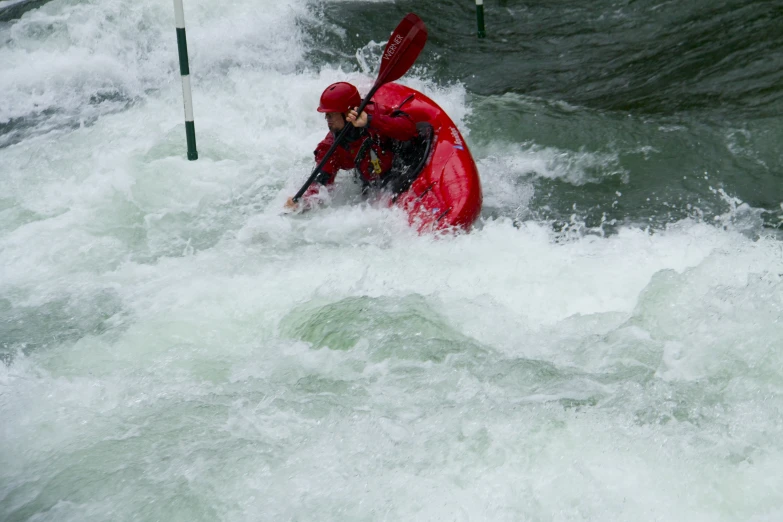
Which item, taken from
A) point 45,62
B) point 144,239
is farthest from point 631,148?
point 45,62

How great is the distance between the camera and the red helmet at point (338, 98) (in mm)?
4301

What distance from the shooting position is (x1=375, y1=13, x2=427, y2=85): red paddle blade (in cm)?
479

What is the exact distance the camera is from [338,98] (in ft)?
14.1

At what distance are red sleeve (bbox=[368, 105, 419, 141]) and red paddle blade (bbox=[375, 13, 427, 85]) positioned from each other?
0.40m

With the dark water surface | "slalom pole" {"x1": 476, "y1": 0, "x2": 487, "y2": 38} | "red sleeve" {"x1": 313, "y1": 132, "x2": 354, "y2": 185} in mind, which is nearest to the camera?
"red sleeve" {"x1": 313, "y1": 132, "x2": 354, "y2": 185}

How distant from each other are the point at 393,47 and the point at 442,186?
100 cm

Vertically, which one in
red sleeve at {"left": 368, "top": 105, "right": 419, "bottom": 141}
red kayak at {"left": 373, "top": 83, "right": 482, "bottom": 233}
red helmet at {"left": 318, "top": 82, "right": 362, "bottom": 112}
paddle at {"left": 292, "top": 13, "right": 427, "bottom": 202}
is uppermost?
paddle at {"left": 292, "top": 13, "right": 427, "bottom": 202}

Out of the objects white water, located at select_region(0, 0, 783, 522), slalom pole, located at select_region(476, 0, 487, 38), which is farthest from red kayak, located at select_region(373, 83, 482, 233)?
slalom pole, located at select_region(476, 0, 487, 38)

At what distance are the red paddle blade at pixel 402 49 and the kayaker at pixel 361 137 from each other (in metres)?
0.23

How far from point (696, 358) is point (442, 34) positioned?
476 centimetres

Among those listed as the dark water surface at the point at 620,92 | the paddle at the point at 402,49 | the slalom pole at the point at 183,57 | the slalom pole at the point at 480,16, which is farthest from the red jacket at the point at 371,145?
the slalom pole at the point at 480,16

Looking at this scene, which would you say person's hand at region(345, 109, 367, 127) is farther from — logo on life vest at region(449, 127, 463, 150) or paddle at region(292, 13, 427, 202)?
logo on life vest at region(449, 127, 463, 150)

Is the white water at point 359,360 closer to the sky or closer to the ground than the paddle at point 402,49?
closer to the ground

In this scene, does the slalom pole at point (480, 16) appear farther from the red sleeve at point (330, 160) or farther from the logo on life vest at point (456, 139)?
the red sleeve at point (330, 160)
